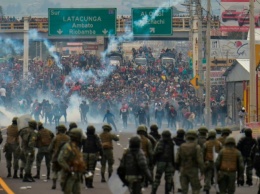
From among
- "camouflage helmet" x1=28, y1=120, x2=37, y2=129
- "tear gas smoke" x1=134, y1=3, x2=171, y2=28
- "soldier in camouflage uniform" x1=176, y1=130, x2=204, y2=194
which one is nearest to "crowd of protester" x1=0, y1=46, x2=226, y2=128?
"tear gas smoke" x1=134, y1=3, x2=171, y2=28

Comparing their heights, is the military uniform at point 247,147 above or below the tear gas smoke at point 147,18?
below

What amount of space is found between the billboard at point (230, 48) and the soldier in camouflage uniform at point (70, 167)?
194ft

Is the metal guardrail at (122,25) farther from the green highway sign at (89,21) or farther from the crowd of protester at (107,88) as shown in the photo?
the green highway sign at (89,21)

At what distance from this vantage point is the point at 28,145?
30266 millimetres

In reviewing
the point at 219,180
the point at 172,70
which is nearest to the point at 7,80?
the point at 172,70

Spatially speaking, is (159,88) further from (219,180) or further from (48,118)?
(219,180)

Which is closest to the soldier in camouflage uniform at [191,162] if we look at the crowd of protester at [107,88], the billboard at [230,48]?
the crowd of protester at [107,88]

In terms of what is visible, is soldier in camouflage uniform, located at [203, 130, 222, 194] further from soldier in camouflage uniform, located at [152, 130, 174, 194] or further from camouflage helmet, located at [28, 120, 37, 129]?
camouflage helmet, located at [28, 120, 37, 129]

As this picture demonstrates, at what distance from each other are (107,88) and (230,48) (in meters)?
10.9

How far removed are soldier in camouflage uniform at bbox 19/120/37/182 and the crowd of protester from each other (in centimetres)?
2835

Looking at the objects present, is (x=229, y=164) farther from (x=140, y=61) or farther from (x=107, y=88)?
(x=140, y=61)

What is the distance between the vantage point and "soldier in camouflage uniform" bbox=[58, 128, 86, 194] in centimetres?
2125

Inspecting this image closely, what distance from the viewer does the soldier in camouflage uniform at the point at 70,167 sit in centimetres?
2125

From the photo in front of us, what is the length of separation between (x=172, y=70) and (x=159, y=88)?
27.0 ft
